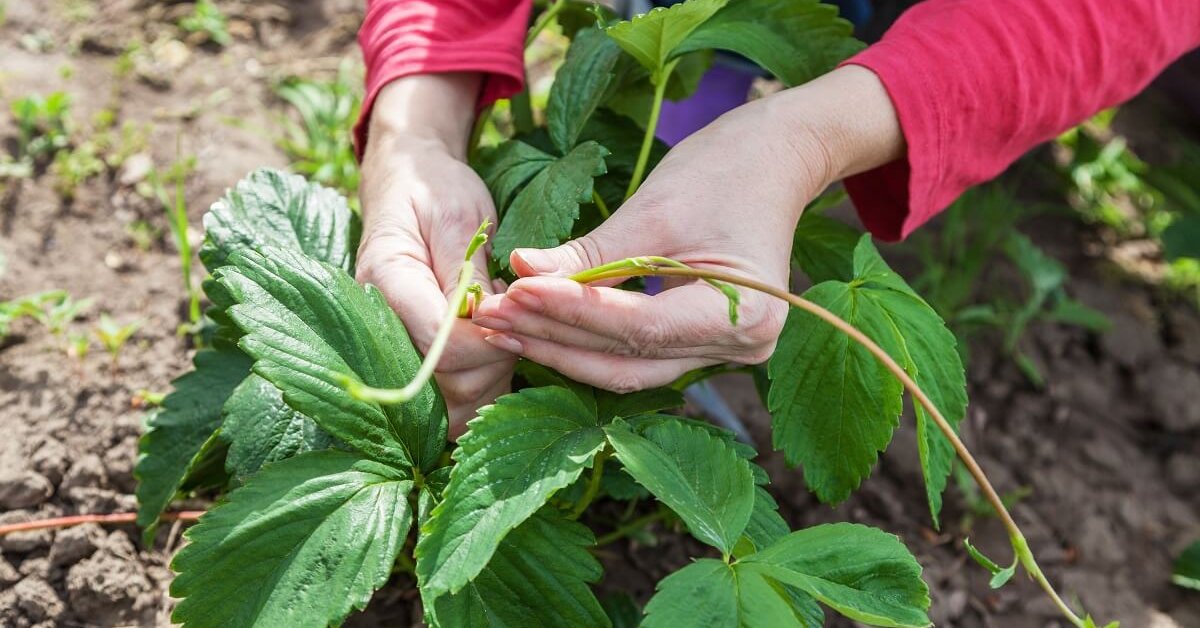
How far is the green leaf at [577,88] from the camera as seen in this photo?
1193 millimetres

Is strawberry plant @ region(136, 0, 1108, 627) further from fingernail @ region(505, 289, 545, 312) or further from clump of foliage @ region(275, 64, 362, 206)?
clump of foliage @ region(275, 64, 362, 206)

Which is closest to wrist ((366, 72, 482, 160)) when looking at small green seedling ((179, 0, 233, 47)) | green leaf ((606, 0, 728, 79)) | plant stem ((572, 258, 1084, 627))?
green leaf ((606, 0, 728, 79))

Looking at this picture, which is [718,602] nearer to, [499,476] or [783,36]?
[499,476]

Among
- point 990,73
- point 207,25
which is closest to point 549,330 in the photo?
point 990,73

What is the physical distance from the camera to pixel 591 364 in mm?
1010

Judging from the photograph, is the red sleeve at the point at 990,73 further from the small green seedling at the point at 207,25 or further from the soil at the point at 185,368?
the small green seedling at the point at 207,25

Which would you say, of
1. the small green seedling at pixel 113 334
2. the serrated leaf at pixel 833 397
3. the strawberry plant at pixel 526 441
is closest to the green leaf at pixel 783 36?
the strawberry plant at pixel 526 441

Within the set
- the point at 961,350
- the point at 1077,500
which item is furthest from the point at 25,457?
the point at 1077,500

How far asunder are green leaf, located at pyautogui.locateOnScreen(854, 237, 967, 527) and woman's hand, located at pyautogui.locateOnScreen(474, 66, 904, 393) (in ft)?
0.34

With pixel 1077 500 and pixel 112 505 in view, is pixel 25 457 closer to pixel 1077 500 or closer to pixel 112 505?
pixel 112 505

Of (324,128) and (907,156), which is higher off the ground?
(907,156)

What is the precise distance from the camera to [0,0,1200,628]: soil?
1.36 metres

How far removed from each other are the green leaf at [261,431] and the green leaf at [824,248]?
0.62 meters

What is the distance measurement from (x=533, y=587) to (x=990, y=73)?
0.81m
